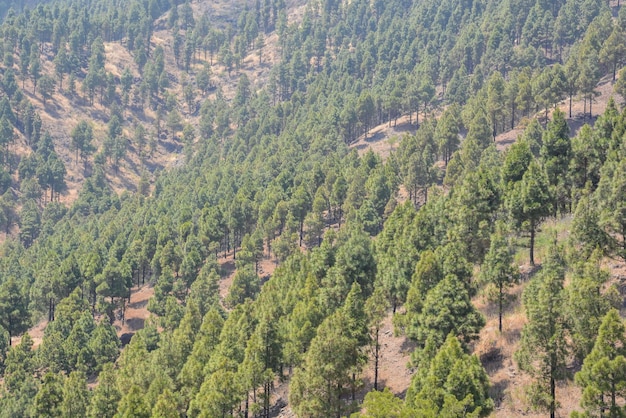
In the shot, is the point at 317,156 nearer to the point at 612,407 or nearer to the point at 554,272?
the point at 554,272

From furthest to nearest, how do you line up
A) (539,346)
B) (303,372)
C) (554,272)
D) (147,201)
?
(147,201)
(303,372)
(554,272)
(539,346)

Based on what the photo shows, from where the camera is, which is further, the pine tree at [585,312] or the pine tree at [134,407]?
the pine tree at [134,407]

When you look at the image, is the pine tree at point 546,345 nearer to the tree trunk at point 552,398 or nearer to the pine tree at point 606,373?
the tree trunk at point 552,398

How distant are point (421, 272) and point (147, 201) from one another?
127m

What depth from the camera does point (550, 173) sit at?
3044 inches

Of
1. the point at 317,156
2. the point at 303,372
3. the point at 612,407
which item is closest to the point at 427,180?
the point at 317,156

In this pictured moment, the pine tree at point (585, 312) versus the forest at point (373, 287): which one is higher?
the pine tree at point (585, 312)

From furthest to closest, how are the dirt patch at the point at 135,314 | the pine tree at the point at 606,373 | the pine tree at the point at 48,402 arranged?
the dirt patch at the point at 135,314, the pine tree at the point at 48,402, the pine tree at the point at 606,373

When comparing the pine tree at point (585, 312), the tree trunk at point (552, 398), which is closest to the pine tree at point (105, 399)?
the tree trunk at point (552, 398)

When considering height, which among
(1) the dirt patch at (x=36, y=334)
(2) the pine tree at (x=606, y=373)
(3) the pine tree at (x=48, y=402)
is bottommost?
(1) the dirt patch at (x=36, y=334)

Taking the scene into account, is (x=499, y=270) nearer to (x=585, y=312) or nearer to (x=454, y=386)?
(x=585, y=312)

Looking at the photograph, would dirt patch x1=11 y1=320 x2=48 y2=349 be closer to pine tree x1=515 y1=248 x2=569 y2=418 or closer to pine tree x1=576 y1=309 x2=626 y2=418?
pine tree x1=515 y1=248 x2=569 y2=418

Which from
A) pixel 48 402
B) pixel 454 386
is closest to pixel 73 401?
pixel 48 402

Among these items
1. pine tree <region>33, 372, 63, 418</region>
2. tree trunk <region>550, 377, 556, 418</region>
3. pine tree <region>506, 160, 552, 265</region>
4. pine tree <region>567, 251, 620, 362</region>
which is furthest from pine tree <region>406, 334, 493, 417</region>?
pine tree <region>33, 372, 63, 418</region>
